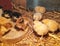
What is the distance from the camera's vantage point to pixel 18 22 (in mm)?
1126

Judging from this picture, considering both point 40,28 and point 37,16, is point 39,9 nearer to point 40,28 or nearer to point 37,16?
point 37,16

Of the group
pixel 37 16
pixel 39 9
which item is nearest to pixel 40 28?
pixel 37 16

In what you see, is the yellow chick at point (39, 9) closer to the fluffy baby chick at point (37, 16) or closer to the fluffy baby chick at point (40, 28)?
the fluffy baby chick at point (37, 16)

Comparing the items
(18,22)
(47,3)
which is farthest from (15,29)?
(47,3)

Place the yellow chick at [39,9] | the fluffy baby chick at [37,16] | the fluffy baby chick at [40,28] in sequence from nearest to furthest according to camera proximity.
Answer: the fluffy baby chick at [40,28], the fluffy baby chick at [37,16], the yellow chick at [39,9]

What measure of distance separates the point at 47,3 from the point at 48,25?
0.30 meters

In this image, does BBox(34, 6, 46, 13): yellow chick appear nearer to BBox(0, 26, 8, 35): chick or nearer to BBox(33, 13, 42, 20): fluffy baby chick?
BBox(33, 13, 42, 20): fluffy baby chick

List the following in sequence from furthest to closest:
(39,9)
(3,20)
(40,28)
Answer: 1. (39,9)
2. (3,20)
3. (40,28)

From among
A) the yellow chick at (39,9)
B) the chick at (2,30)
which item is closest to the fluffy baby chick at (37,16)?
the yellow chick at (39,9)

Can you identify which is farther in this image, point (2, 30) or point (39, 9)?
point (39, 9)

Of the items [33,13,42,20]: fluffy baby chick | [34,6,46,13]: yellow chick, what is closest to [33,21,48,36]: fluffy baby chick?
[33,13,42,20]: fluffy baby chick

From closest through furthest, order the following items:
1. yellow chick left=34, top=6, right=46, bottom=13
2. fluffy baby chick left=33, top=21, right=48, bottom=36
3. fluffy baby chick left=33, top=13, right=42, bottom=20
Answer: fluffy baby chick left=33, top=21, right=48, bottom=36 < fluffy baby chick left=33, top=13, right=42, bottom=20 < yellow chick left=34, top=6, right=46, bottom=13

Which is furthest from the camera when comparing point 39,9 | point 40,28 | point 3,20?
point 39,9

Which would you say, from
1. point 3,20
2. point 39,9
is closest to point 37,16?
point 39,9
